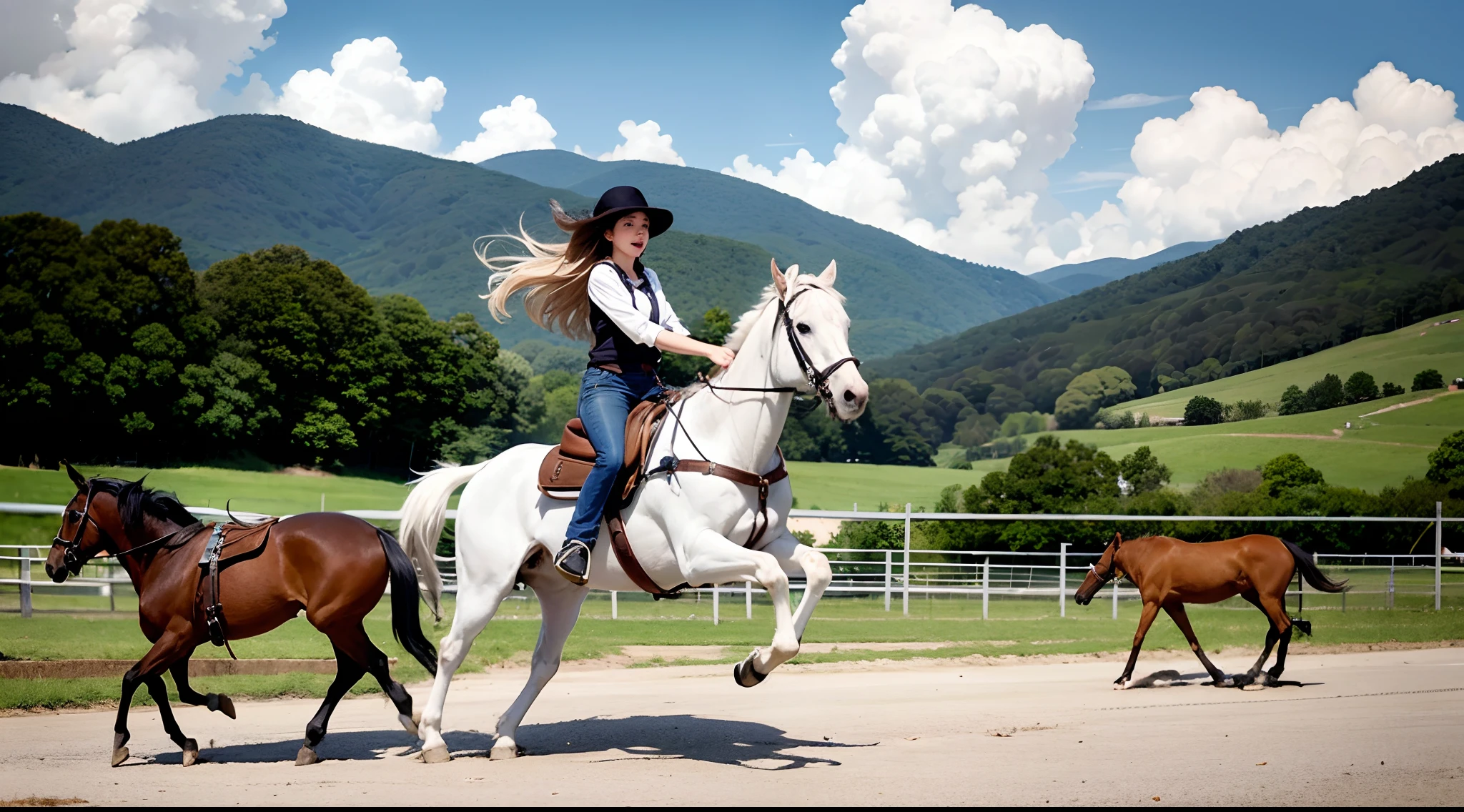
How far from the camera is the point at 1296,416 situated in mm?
75438

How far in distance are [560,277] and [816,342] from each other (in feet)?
6.24

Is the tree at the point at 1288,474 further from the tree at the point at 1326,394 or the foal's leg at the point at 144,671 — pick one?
the foal's leg at the point at 144,671

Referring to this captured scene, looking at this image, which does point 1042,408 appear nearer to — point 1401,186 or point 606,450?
point 1401,186

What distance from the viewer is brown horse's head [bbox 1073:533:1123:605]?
12414mm

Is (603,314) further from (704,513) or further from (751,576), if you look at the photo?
(751,576)

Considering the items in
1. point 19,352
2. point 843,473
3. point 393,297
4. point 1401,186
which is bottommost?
point 843,473

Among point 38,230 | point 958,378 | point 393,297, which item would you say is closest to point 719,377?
point 38,230

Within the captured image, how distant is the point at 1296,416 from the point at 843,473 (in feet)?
105

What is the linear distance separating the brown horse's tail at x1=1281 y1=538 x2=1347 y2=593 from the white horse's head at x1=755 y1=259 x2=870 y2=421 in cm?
749

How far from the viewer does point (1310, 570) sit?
11.5 m

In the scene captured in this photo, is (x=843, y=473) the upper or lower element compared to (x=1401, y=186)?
lower

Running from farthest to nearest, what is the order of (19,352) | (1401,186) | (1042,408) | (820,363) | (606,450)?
(1042,408) → (1401,186) → (19,352) → (606,450) → (820,363)

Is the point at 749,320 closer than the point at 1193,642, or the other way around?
the point at 749,320

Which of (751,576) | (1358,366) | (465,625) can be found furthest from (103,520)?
(1358,366)
